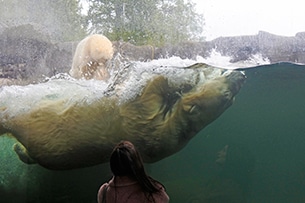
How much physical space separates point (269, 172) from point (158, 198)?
2473mm

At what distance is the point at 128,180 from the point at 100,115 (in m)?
1.45

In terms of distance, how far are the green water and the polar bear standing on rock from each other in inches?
28.6

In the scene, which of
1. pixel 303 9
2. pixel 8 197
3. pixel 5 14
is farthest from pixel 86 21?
pixel 303 9

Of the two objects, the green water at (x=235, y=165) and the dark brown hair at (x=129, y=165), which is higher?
the dark brown hair at (x=129, y=165)

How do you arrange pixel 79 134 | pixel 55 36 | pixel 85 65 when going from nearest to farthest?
pixel 79 134, pixel 85 65, pixel 55 36

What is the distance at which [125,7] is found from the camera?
3857 mm

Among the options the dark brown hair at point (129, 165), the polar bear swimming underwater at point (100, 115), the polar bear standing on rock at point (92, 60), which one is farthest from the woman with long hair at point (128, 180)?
the polar bear standing on rock at point (92, 60)

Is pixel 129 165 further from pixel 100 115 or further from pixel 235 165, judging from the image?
pixel 235 165

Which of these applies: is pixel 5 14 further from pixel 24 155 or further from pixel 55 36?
pixel 24 155

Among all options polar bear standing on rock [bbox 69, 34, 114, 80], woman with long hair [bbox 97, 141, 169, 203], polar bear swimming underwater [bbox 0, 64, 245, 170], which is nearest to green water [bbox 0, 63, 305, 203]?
polar bear swimming underwater [bbox 0, 64, 245, 170]

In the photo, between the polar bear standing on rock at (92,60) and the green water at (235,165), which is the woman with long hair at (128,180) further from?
the polar bear standing on rock at (92,60)

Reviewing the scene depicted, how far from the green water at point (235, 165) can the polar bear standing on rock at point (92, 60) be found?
2.38 ft

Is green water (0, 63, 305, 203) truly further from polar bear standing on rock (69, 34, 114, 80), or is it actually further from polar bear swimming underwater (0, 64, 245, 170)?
polar bear standing on rock (69, 34, 114, 80)

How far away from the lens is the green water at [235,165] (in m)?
3.42
